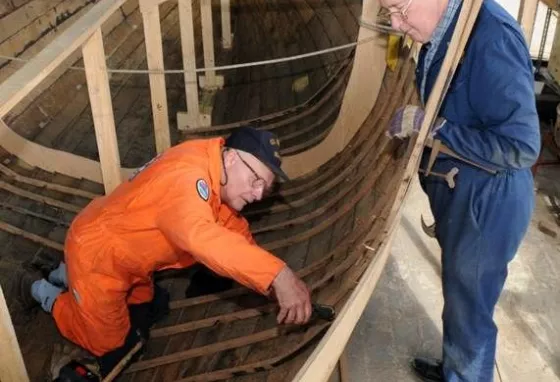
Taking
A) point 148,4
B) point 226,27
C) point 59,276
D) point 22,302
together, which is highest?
point 148,4

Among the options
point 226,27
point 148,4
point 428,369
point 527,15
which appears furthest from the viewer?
point 226,27

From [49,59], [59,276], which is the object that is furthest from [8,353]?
[59,276]

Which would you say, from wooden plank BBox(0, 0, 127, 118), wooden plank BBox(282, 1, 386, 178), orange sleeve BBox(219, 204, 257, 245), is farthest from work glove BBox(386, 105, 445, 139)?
wooden plank BBox(0, 0, 127, 118)

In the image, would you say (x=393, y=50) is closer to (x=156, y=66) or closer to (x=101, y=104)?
(x=156, y=66)

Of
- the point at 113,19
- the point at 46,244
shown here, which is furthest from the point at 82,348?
the point at 113,19

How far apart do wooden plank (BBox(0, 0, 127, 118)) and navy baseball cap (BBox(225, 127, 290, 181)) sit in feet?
2.23

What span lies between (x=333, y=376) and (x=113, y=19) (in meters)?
4.35

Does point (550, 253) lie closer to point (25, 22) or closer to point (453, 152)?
point (453, 152)

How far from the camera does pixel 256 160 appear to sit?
87.2 inches

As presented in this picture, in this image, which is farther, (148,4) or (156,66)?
(156,66)

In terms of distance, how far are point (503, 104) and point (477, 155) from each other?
21cm

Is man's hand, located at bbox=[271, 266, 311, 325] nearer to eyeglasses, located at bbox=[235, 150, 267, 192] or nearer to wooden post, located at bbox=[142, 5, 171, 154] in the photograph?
eyeglasses, located at bbox=[235, 150, 267, 192]

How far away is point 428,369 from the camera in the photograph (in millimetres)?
3197

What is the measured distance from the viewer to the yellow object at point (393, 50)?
318 centimetres
